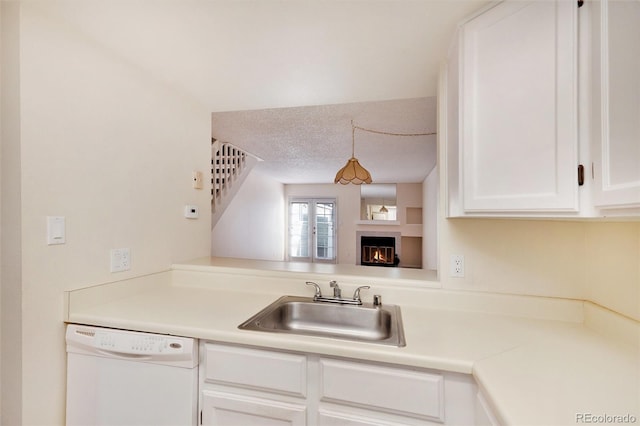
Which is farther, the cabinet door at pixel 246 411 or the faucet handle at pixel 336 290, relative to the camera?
the faucet handle at pixel 336 290

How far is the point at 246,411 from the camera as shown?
109 cm

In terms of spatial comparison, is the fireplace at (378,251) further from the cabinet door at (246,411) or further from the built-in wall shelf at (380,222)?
the cabinet door at (246,411)

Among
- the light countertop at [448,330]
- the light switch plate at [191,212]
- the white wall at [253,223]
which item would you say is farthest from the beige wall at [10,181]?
the white wall at [253,223]

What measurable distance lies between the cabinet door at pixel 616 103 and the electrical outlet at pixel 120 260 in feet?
6.38

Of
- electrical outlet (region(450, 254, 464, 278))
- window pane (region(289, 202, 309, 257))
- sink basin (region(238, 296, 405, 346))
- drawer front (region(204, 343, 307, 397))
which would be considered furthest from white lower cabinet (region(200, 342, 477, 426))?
window pane (region(289, 202, 309, 257))

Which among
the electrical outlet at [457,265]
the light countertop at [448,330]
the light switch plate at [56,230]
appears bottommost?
the light countertop at [448,330]

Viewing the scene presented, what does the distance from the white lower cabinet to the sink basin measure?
249mm

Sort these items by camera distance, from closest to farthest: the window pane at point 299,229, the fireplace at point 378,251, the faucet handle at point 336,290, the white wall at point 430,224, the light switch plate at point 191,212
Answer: the faucet handle at point 336,290, the light switch plate at point 191,212, the white wall at point 430,224, the fireplace at point 378,251, the window pane at point 299,229

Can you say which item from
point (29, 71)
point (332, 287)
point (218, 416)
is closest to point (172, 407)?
point (218, 416)

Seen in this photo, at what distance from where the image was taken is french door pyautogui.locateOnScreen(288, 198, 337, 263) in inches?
293

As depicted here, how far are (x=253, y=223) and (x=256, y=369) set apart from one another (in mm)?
4713

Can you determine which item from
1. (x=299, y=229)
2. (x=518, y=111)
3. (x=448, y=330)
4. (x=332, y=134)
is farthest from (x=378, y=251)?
(x=518, y=111)

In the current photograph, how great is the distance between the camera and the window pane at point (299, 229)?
25.1ft

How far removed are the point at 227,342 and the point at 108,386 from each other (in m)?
0.58
